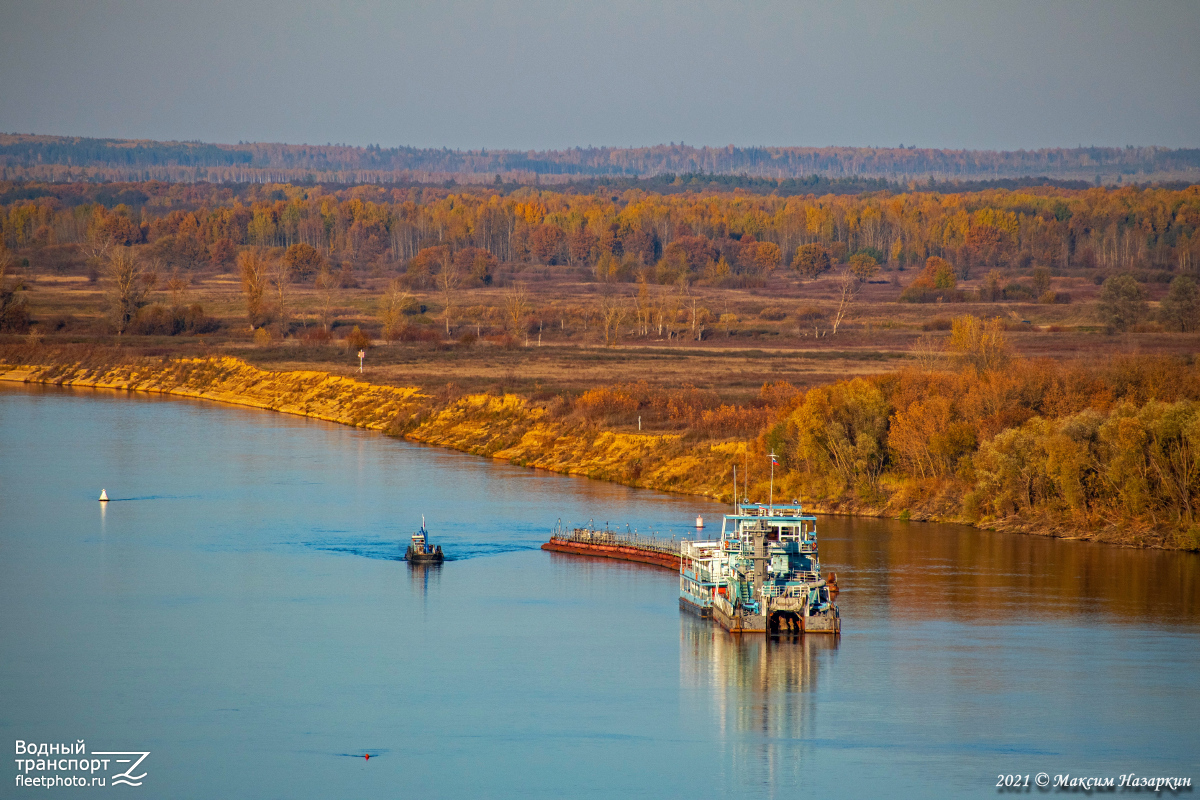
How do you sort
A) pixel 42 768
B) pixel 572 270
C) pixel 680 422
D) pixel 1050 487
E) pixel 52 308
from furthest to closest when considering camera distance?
1. pixel 572 270
2. pixel 52 308
3. pixel 680 422
4. pixel 1050 487
5. pixel 42 768

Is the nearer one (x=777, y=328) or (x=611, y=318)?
(x=611, y=318)

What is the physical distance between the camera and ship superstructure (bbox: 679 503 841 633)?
3662 centimetres

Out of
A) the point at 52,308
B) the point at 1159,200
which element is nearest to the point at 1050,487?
the point at 52,308

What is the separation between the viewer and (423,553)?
44406mm

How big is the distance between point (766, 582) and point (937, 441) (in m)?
15.9

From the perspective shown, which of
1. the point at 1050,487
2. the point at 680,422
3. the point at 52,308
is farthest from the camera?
the point at 52,308

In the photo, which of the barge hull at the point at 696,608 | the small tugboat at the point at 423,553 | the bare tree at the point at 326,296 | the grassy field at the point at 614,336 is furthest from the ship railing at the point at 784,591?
the bare tree at the point at 326,296

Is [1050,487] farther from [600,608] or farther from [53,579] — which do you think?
[53,579]

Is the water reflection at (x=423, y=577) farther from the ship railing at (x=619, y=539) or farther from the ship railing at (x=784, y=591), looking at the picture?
the ship railing at (x=784, y=591)

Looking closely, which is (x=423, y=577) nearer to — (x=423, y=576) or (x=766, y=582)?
(x=423, y=576)

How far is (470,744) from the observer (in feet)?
95.4

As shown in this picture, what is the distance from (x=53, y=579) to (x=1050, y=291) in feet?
335

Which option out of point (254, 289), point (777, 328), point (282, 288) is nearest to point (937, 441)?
point (777, 328)

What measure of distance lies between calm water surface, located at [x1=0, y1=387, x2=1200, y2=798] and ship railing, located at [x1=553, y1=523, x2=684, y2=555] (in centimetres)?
101
